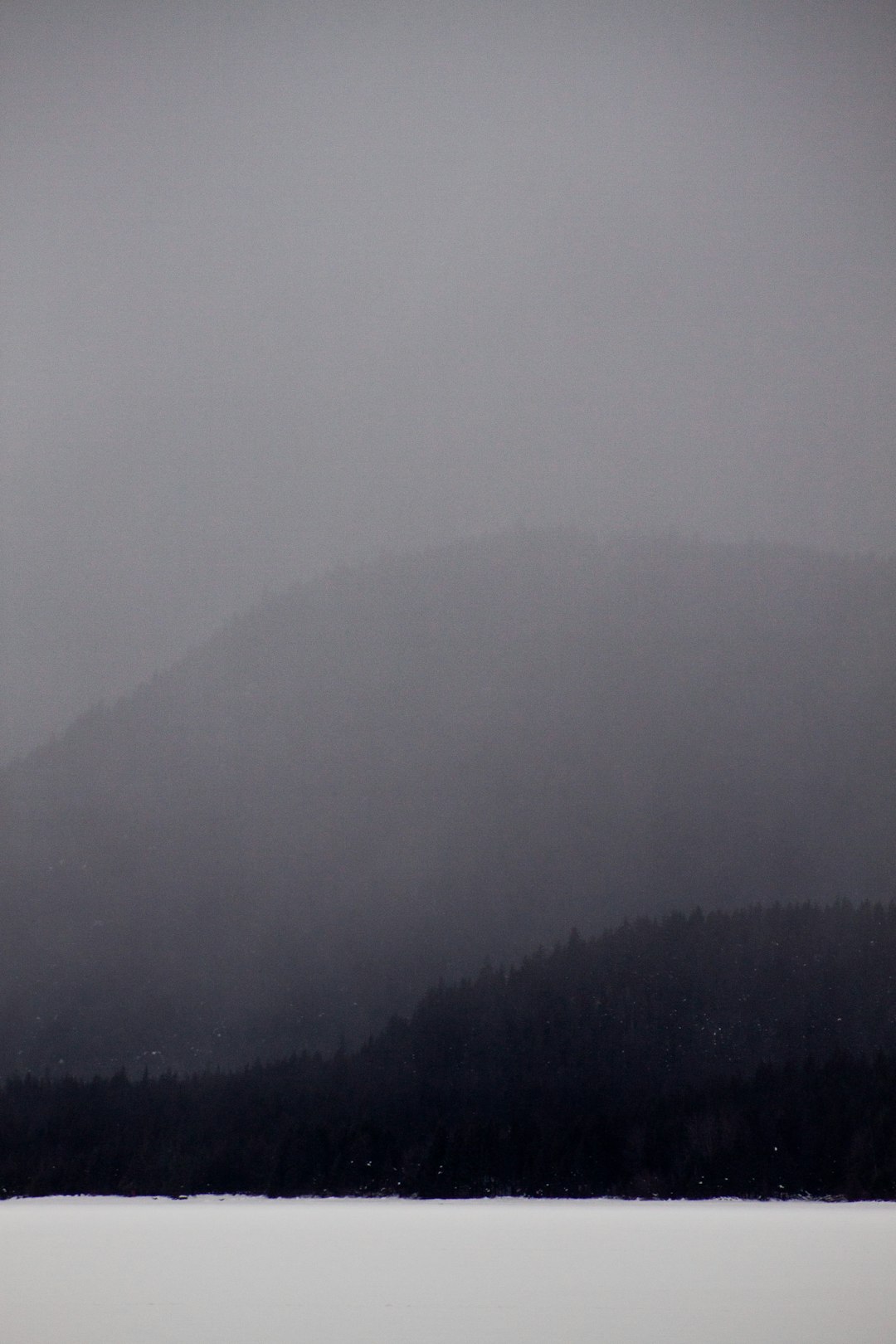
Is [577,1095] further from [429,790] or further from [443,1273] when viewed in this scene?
[429,790]

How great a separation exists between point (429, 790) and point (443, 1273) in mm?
1086

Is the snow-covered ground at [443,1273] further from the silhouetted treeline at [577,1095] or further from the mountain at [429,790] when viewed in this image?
the mountain at [429,790]

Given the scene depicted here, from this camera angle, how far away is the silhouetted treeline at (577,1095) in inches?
113

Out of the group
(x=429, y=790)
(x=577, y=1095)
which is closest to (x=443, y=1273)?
(x=577, y=1095)

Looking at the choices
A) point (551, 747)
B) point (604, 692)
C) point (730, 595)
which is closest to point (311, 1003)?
point (551, 747)

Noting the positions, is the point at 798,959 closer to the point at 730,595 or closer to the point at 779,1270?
the point at 779,1270

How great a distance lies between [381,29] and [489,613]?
64.6 inches

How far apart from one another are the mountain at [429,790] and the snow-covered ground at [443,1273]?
0.39m

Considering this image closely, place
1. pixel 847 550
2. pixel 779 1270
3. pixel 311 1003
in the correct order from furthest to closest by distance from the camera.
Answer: pixel 847 550
pixel 311 1003
pixel 779 1270

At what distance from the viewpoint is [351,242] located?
3.22 meters

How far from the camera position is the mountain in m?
2.98

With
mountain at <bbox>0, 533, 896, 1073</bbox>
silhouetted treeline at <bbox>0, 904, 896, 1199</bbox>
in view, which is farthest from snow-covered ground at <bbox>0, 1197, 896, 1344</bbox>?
mountain at <bbox>0, 533, 896, 1073</bbox>

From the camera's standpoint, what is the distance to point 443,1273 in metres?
2.53

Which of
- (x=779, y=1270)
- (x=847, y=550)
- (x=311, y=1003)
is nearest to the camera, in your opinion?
(x=779, y=1270)
